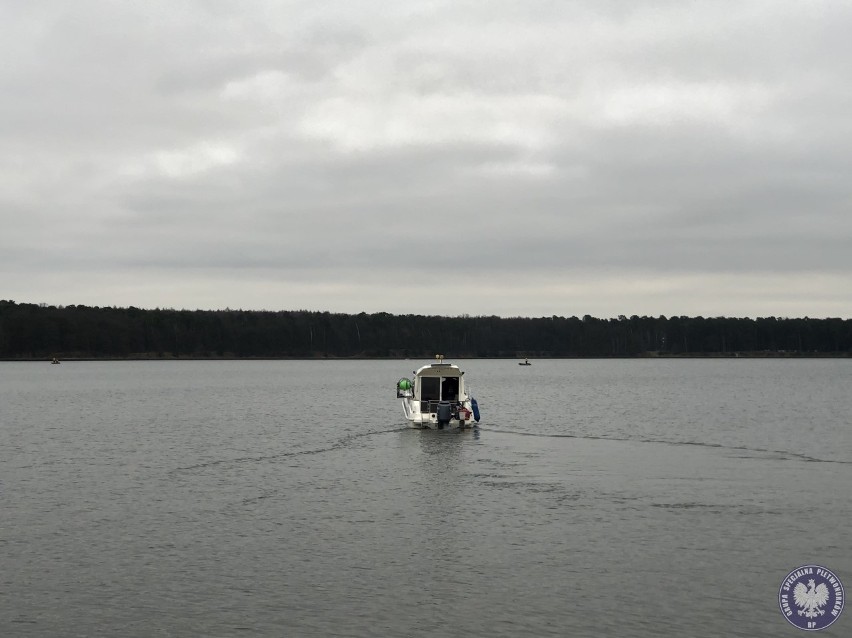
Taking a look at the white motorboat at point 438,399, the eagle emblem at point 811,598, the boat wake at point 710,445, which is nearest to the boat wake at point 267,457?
the white motorboat at point 438,399

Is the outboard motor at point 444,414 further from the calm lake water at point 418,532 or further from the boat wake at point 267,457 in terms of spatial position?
the boat wake at point 267,457

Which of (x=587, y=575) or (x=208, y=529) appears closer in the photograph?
(x=587, y=575)

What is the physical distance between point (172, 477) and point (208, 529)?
1125 cm

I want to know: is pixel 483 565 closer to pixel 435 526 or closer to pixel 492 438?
pixel 435 526

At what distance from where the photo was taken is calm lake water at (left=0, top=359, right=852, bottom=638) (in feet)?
61.7

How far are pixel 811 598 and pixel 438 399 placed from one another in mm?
39737

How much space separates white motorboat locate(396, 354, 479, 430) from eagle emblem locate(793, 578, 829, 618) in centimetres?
3488

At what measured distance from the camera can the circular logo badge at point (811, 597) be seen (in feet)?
60.2

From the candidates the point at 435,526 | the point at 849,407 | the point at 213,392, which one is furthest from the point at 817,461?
the point at 213,392

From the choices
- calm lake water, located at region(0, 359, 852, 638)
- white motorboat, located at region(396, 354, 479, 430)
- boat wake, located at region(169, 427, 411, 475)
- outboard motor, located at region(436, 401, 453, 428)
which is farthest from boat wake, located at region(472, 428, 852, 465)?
boat wake, located at region(169, 427, 411, 475)

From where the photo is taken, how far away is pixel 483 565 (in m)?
22.7

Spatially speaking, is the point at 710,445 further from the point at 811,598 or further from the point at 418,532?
the point at 811,598

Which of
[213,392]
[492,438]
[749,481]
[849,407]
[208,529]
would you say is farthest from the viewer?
[213,392]

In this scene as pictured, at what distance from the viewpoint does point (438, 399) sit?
58.6 m
